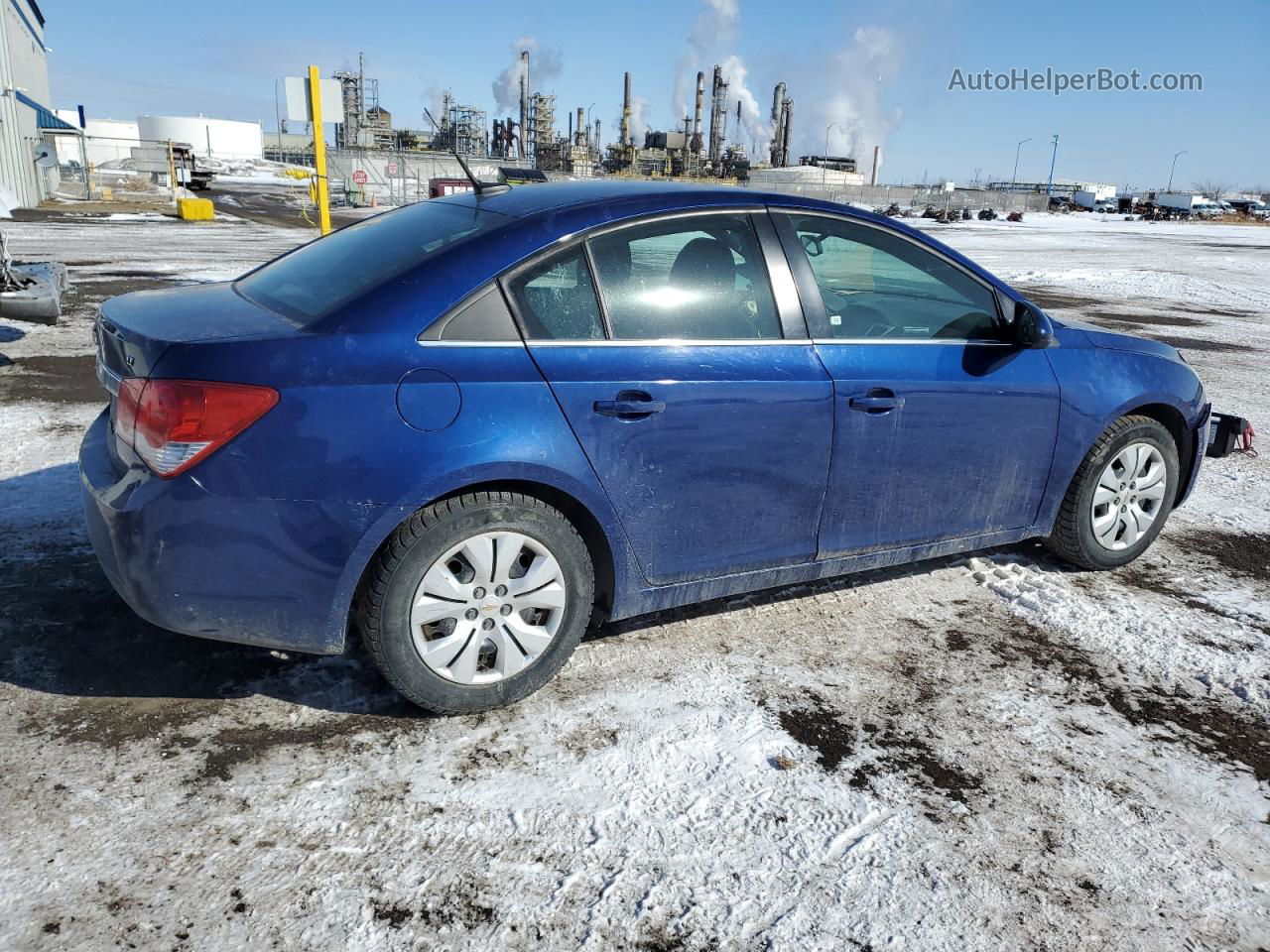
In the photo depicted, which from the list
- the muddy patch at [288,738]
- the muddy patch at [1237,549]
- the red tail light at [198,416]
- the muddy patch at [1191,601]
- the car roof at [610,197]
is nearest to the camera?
the red tail light at [198,416]

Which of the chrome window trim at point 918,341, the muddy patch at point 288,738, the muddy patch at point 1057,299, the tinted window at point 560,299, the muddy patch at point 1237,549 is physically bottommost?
the muddy patch at point 288,738

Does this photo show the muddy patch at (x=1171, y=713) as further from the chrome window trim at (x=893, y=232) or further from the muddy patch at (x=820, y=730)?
the chrome window trim at (x=893, y=232)

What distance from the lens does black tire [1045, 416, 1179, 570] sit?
415 cm

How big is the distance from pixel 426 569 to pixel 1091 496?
3.04 metres

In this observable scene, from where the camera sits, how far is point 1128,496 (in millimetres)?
4348

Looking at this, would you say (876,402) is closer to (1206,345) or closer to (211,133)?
(1206,345)

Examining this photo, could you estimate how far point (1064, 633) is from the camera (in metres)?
3.79

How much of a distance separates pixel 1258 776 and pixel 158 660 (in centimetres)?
356

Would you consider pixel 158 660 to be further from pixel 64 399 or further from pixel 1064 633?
pixel 64 399

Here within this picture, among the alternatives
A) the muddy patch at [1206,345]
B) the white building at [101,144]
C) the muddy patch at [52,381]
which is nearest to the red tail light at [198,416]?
the muddy patch at [52,381]

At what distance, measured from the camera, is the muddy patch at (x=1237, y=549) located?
4.52 metres

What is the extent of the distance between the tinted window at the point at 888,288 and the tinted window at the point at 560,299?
0.92m

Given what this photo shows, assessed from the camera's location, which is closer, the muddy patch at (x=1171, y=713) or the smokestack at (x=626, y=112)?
the muddy patch at (x=1171, y=713)

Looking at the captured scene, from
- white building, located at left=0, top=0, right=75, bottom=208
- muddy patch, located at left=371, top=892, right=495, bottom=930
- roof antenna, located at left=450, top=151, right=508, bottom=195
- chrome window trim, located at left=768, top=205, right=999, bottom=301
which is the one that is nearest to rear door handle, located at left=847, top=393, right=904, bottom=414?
chrome window trim, located at left=768, top=205, right=999, bottom=301
